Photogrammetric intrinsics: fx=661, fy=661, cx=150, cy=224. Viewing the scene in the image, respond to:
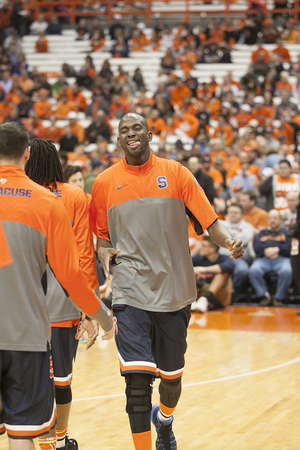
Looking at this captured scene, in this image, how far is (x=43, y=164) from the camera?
4129mm

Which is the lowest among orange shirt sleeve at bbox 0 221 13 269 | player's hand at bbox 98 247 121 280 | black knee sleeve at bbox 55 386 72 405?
black knee sleeve at bbox 55 386 72 405

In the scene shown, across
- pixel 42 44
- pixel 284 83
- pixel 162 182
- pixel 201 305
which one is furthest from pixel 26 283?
pixel 42 44

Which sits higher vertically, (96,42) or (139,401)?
(139,401)

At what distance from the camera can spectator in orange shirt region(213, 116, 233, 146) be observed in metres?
15.6

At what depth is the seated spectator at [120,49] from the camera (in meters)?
21.3

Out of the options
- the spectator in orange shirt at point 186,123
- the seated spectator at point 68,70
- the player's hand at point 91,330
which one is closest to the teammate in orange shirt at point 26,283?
the player's hand at point 91,330

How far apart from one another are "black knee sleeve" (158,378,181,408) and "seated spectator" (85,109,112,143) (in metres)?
12.9

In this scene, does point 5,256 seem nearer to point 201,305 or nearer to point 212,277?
point 201,305

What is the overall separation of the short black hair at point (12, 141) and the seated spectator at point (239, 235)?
7.86m

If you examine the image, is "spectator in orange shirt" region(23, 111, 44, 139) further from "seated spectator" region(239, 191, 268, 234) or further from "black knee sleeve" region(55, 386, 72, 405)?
"black knee sleeve" region(55, 386, 72, 405)

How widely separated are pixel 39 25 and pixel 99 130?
26.6 feet

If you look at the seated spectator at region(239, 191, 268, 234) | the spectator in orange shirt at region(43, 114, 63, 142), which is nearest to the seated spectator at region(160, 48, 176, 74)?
the spectator in orange shirt at region(43, 114, 63, 142)

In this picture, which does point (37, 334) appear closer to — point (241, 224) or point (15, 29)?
point (241, 224)

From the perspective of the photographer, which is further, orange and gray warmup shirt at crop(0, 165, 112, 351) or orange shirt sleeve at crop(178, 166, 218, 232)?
orange shirt sleeve at crop(178, 166, 218, 232)
